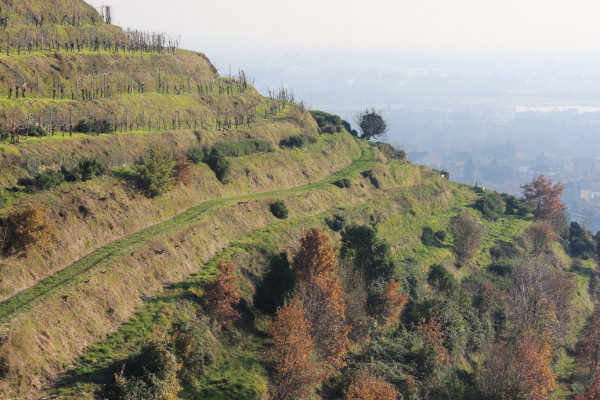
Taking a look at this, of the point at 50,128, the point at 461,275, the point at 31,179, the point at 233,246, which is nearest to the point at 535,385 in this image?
the point at 461,275

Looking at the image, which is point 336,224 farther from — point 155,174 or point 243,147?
point 155,174

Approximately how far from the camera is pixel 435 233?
309 feet

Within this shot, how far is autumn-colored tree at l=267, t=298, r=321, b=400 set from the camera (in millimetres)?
40719

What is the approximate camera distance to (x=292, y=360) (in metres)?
40.7

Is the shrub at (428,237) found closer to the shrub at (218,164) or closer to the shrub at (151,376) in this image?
the shrub at (218,164)

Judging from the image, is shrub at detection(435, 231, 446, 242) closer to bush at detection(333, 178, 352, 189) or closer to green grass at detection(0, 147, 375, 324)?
bush at detection(333, 178, 352, 189)

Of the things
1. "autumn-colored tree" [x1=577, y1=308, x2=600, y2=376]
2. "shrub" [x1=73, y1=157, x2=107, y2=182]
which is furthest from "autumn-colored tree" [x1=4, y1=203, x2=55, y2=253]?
"autumn-colored tree" [x1=577, y1=308, x2=600, y2=376]

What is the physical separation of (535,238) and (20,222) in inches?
4032

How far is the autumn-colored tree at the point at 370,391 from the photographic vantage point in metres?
42.3

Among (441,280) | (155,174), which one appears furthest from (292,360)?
(441,280)

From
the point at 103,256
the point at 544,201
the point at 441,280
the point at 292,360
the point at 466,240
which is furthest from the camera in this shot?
the point at 544,201

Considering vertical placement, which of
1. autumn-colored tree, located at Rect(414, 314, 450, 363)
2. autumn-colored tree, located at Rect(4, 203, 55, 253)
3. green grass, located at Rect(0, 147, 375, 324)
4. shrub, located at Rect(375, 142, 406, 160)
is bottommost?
autumn-colored tree, located at Rect(414, 314, 450, 363)

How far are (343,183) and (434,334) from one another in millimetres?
40539

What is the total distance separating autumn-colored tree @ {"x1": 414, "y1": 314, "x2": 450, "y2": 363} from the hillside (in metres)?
0.33
